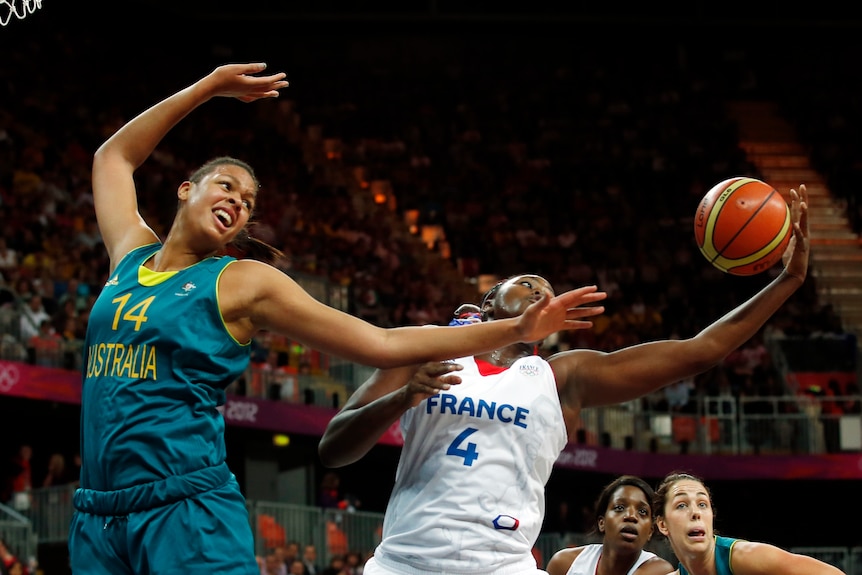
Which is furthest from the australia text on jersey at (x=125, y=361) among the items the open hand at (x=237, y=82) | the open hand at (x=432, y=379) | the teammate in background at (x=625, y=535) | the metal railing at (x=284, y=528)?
the metal railing at (x=284, y=528)

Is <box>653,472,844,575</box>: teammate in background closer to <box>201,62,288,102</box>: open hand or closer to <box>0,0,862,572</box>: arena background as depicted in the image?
<box>201,62,288,102</box>: open hand

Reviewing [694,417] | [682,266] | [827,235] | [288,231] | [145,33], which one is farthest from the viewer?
[145,33]

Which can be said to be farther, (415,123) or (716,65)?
(716,65)

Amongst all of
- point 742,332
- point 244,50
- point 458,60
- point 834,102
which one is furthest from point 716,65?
point 742,332

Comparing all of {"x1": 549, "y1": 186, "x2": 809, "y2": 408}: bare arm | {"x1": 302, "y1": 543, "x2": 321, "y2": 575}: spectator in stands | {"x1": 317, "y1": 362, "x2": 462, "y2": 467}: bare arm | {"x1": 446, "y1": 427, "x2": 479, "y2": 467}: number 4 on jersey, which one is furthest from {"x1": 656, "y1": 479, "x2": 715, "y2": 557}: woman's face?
{"x1": 302, "y1": 543, "x2": 321, "y2": 575}: spectator in stands

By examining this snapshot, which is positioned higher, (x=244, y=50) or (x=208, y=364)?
(x=244, y=50)

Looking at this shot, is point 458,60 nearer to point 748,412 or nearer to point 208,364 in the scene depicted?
point 748,412

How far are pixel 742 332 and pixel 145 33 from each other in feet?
73.7

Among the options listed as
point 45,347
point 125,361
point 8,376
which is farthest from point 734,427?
point 125,361

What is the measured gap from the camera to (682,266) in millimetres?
21219

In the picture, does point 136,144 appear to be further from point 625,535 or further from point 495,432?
point 625,535

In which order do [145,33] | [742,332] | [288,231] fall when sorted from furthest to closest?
[145,33] < [288,231] < [742,332]

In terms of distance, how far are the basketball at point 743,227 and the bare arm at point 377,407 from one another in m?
1.69

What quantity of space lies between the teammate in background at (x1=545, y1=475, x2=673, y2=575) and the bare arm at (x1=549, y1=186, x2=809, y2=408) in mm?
1826
